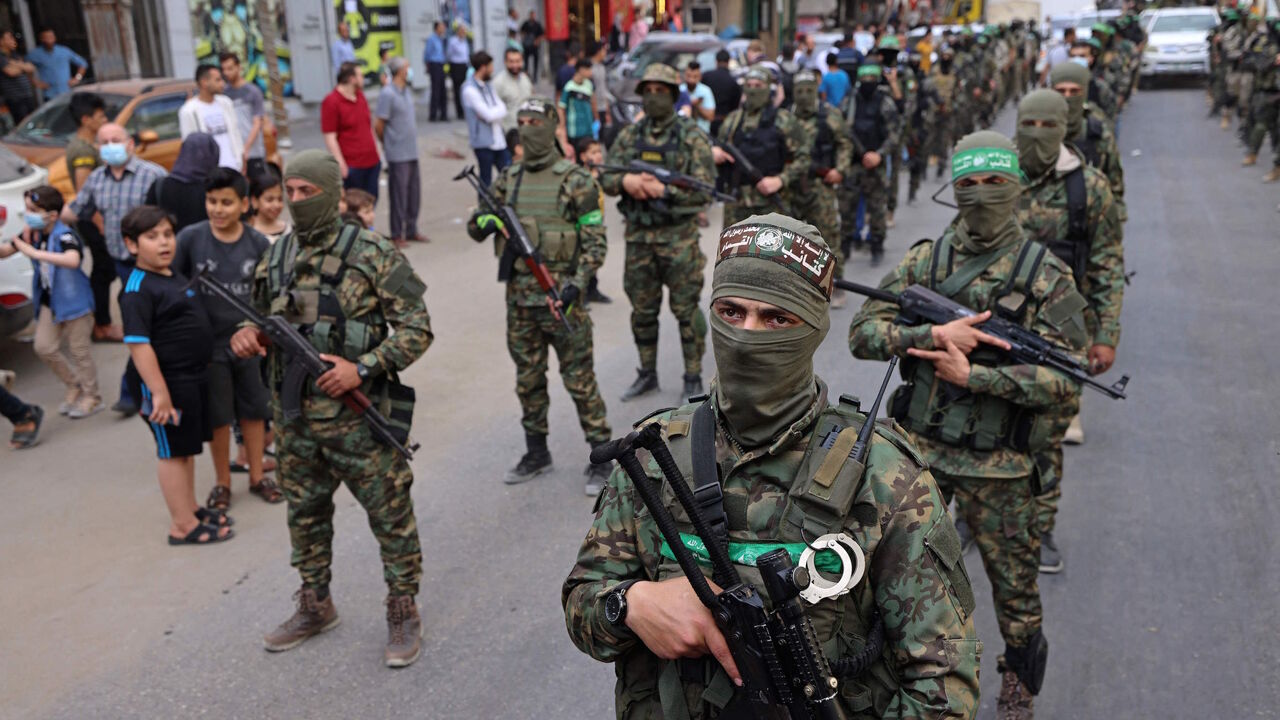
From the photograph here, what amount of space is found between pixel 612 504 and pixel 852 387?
513 cm

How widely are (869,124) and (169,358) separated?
23.8 ft

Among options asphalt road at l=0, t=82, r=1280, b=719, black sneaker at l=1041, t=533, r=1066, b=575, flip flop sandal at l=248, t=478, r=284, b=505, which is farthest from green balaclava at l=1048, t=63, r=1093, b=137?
flip flop sandal at l=248, t=478, r=284, b=505

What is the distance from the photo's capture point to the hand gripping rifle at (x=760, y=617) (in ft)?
5.76

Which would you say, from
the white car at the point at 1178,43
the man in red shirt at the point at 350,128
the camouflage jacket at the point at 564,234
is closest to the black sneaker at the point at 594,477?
the camouflage jacket at the point at 564,234

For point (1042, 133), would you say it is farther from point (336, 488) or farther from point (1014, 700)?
point (336, 488)

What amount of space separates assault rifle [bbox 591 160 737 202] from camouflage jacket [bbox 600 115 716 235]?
0.10 feet

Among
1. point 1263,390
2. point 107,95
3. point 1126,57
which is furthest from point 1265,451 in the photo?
point 1126,57

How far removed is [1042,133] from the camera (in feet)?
15.8

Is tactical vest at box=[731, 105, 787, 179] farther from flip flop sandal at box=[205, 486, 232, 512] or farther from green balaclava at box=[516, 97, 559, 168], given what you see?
flip flop sandal at box=[205, 486, 232, 512]

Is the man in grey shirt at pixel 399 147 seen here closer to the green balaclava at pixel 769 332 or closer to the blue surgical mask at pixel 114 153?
the blue surgical mask at pixel 114 153

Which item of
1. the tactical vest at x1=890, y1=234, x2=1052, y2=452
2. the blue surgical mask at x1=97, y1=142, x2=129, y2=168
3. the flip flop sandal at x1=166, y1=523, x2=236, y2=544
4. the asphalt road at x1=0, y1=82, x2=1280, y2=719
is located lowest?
the asphalt road at x1=0, y1=82, x2=1280, y2=719

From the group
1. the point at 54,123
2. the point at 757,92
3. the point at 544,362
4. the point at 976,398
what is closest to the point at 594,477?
the point at 544,362

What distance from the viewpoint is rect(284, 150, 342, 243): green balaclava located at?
395 cm

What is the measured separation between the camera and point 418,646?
13.8ft
